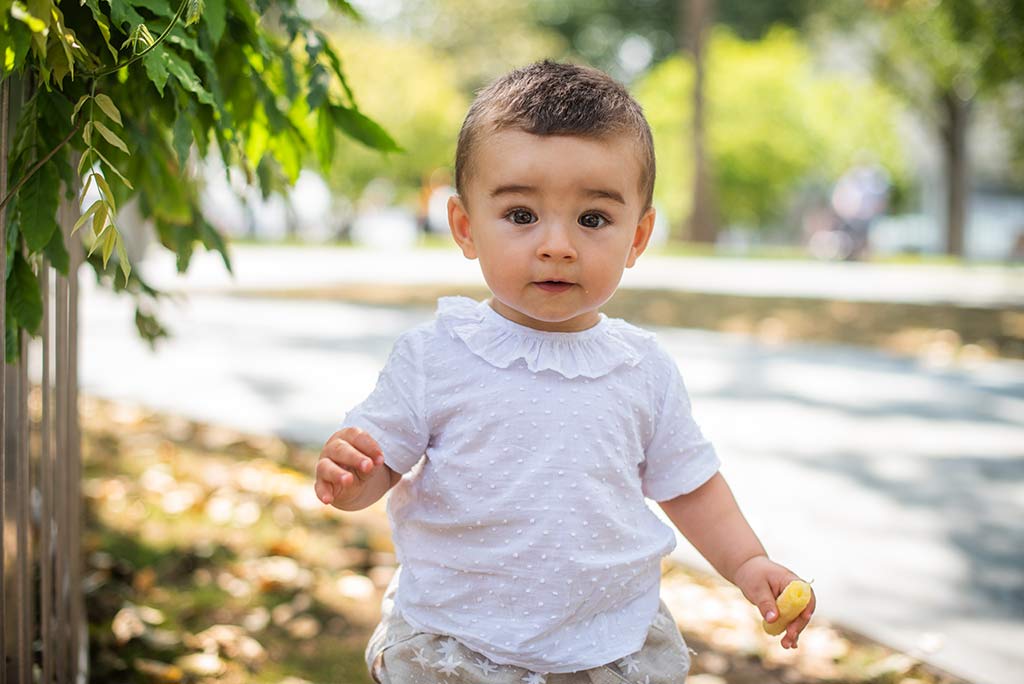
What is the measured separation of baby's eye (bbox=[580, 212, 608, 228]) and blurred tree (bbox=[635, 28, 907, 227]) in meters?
25.7

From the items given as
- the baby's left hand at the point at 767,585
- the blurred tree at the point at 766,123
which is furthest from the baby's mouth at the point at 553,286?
the blurred tree at the point at 766,123

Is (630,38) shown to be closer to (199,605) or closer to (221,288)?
(221,288)

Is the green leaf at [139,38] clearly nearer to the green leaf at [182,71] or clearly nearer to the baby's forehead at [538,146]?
the green leaf at [182,71]

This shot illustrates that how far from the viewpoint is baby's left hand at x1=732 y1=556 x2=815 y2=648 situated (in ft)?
6.15

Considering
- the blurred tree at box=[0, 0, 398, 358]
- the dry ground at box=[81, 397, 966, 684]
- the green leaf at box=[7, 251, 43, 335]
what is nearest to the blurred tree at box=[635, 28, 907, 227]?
the dry ground at box=[81, 397, 966, 684]

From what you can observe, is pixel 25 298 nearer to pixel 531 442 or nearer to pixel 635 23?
pixel 531 442

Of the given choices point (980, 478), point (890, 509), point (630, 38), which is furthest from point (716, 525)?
point (630, 38)

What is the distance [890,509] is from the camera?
15.4 ft

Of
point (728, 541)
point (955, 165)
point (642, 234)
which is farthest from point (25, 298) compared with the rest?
point (955, 165)

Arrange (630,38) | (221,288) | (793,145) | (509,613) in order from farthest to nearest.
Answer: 1. (630,38)
2. (793,145)
3. (221,288)
4. (509,613)

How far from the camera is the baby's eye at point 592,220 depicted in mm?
1860

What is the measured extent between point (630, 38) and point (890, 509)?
46.0 m

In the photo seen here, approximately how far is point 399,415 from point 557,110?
574 mm

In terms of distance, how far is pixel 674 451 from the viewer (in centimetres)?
202
